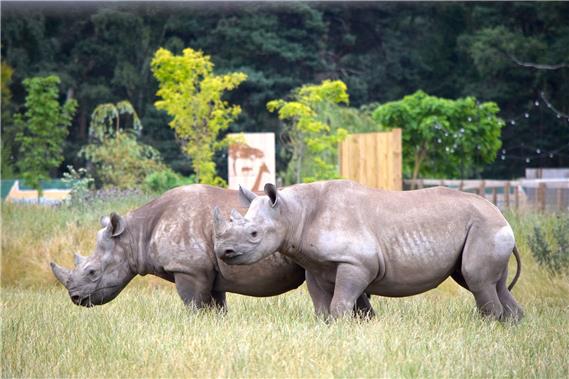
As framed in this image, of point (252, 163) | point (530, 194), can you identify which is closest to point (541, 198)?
point (530, 194)

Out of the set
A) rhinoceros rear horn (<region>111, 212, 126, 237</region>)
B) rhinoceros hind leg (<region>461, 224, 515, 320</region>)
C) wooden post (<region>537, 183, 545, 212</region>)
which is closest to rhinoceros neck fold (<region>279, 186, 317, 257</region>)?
rhinoceros hind leg (<region>461, 224, 515, 320</region>)

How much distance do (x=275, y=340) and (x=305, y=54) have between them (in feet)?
117

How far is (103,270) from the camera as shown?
33.6 ft

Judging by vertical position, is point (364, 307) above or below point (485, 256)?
below

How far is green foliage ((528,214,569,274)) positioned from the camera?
511 inches

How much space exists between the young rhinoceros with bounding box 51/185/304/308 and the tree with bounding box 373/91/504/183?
1020 inches

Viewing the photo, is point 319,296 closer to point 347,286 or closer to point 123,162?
point 347,286

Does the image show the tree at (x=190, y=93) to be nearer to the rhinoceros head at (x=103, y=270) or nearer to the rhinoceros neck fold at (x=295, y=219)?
the rhinoceros head at (x=103, y=270)

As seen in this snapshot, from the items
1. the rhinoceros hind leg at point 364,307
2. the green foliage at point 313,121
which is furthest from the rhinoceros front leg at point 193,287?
the green foliage at point 313,121

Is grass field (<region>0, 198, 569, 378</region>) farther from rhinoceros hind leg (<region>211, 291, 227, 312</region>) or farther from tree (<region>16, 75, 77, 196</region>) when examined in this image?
tree (<region>16, 75, 77, 196</region>)

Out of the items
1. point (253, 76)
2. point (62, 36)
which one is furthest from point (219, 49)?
point (62, 36)

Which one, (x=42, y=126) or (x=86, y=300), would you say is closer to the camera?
(x=86, y=300)

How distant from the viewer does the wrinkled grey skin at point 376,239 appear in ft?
29.7

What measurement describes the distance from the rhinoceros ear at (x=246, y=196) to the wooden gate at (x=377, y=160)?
996cm
